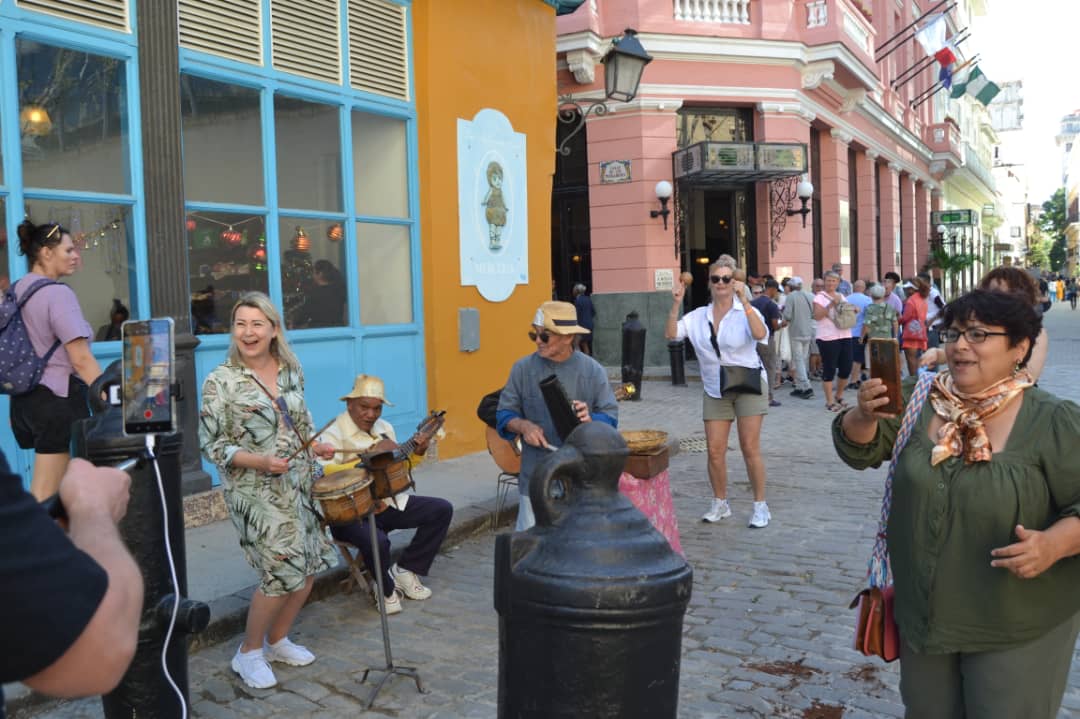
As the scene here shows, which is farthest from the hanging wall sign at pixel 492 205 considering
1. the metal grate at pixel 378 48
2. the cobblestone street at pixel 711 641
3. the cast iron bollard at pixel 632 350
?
the cast iron bollard at pixel 632 350

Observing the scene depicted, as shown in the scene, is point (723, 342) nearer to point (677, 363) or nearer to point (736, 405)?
point (736, 405)

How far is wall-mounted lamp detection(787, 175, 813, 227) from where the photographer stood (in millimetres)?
18781

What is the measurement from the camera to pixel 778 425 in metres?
11.9

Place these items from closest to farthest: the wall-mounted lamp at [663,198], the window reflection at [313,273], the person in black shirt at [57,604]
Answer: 1. the person in black shirt at [57,604]
2. the window reflection at [313,273]
3. the wall-mounted lamp at [663,198]

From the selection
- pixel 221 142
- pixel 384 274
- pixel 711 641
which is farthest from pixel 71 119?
pixel 711 641

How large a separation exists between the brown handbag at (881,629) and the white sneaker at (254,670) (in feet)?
8.78

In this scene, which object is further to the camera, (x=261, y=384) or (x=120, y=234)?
(x=120, y=234)

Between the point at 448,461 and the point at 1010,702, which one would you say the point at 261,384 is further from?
the point at 448,461

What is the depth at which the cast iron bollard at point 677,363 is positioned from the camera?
1598cm

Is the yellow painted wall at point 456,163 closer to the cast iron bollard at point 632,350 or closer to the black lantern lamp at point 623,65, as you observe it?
the black lantern lamp at point 623,65

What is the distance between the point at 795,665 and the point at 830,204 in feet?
64.0

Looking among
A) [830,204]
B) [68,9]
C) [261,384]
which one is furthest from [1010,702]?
[830,204]

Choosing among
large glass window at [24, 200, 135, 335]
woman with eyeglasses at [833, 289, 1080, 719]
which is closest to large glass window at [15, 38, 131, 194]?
large glass window at [24, 200, 135, 335]

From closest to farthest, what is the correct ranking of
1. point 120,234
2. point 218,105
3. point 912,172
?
point 120,234
point 218,105
point 912,172
